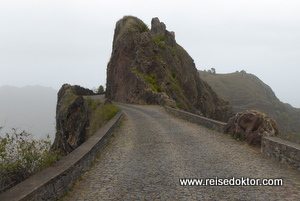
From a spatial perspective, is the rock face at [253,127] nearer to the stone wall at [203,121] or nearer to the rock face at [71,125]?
the stone wall at [203,121]

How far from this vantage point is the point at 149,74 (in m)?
38.1

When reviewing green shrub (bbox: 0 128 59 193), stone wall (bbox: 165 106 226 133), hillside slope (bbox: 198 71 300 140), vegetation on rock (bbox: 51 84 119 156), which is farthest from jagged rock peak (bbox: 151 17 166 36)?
hillside slope (bbox: 198 71 300 140)

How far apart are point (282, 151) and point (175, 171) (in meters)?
3.49

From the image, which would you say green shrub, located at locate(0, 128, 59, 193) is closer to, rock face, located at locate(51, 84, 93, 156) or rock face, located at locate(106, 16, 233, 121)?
rock face, located at locate(51, 84, 93, 156)

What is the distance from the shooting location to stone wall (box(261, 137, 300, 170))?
659 cm

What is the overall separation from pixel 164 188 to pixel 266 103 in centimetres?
15616

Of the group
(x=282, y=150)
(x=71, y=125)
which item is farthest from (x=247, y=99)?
(x=282, y=150)

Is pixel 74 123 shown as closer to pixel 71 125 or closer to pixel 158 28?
pixel 71 125

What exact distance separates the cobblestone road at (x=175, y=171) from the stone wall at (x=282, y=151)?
0.23m

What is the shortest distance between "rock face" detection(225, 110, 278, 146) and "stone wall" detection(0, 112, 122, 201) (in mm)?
6381

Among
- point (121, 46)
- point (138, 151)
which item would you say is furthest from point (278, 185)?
point (121, 46)

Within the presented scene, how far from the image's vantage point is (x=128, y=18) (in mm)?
49094

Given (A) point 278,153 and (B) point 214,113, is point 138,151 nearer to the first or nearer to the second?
(A) point 278,153

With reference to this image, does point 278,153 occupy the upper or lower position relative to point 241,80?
lower
